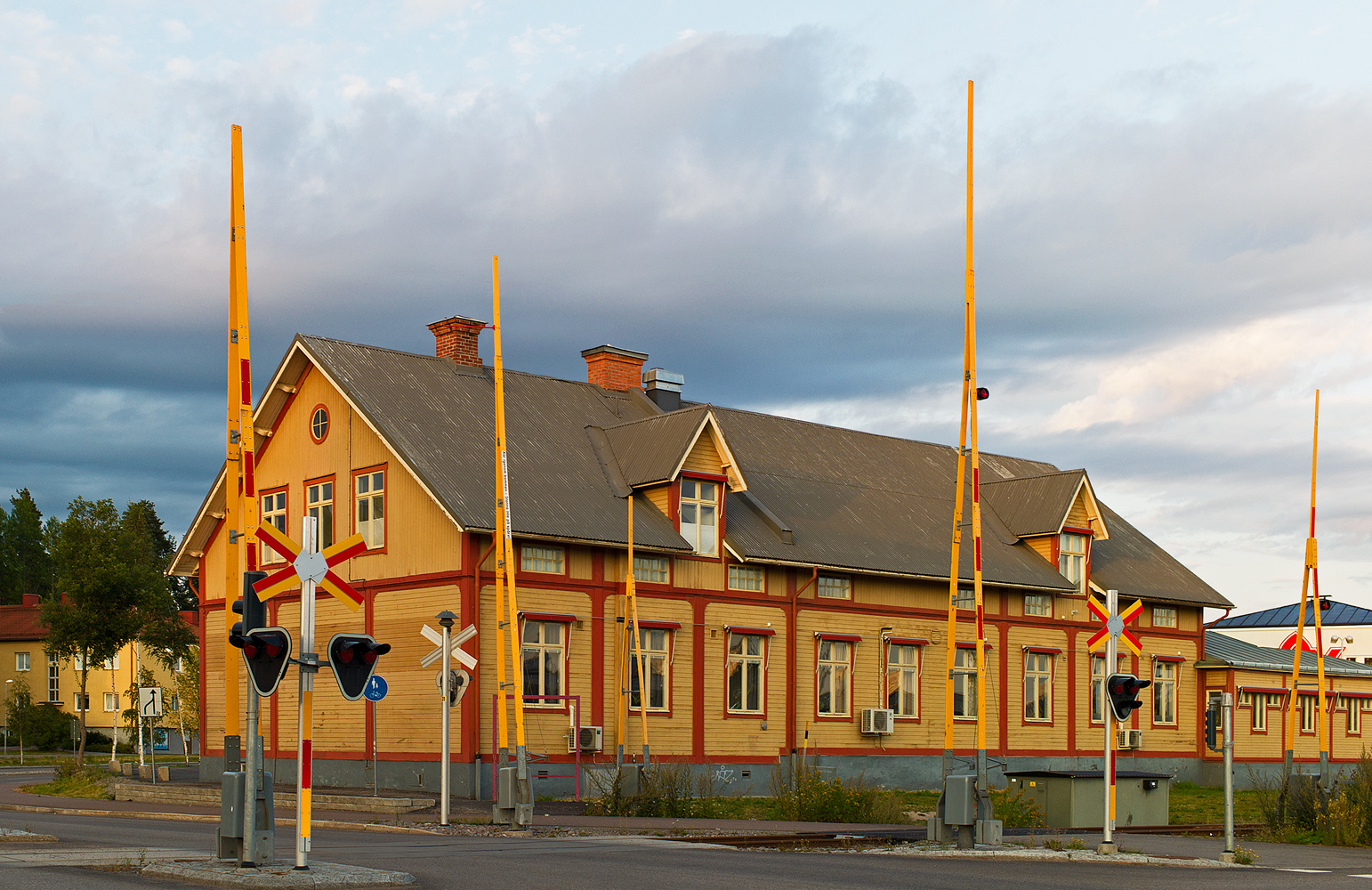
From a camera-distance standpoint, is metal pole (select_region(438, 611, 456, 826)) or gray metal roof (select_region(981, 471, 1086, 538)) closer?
metal pole (select_region(438, 611, 456, 826))

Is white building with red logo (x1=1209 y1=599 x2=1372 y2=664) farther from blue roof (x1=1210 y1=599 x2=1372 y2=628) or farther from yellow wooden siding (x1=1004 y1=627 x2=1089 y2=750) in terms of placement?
yellow wooden siding (x1=1004 y1=627 x2=1089 y2=750)

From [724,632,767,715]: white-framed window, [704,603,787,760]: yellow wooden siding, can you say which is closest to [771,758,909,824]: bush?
[704,603,787,760]: yellow wooden siding

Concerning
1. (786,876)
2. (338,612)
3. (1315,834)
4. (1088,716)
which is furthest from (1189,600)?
(786,876)

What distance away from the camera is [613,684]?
109ft

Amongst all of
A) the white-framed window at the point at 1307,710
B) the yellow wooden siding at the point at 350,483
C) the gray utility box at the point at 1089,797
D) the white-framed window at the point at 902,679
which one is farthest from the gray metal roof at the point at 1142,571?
the yellow wooden siding at the point at 350,483

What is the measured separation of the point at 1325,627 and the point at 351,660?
86.4 m

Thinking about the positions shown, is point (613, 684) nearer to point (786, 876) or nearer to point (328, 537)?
point (328, 537)

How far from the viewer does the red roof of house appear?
87312mm

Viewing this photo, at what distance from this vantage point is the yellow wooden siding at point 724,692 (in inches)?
1377

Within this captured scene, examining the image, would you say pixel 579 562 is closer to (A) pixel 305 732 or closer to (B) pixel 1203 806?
(B) pixel 1203 806

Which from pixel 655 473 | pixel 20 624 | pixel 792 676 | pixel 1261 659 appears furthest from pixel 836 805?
pixel 20 624

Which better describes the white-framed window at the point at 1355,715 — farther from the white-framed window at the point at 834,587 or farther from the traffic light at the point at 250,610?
the traffic light at the point at 250,610

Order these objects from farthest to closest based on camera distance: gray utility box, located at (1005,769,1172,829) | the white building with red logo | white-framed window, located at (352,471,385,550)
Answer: the white building with red logo
white-framed window, located at (352,471,385,550)
gray utility box, located at (1005,769,1172,829)

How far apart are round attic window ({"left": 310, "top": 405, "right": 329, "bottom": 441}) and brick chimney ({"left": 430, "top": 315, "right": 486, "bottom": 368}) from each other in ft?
13.7
